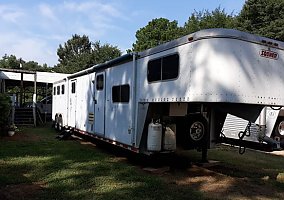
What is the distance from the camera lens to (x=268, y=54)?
661cm

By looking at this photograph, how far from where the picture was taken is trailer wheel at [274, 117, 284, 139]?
780cm

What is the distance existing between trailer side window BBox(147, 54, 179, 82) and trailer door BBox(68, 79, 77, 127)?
688cm

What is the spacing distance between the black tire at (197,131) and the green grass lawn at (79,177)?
50.3 inches

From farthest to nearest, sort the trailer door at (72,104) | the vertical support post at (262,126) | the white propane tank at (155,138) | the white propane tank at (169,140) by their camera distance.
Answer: the trailer door at (72,104)
the white propane tank at (169,140)
the white propane tank at (155,138)
the vertical support post at (262,126)

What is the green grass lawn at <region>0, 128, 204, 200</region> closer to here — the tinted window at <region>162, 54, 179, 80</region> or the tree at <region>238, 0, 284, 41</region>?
the tinted window at <region>162, 54, 179, 80</region>

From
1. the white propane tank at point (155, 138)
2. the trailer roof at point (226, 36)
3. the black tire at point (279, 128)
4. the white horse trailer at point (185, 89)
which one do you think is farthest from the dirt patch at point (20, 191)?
the black tire at point (279, 128)

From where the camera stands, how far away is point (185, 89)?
258 inches

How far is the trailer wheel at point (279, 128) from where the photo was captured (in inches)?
307

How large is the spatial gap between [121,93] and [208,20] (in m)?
34.7

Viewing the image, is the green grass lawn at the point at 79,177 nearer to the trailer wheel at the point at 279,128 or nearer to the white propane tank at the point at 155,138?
the white propane tank at the point at 155,138

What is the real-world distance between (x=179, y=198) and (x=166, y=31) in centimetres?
4554

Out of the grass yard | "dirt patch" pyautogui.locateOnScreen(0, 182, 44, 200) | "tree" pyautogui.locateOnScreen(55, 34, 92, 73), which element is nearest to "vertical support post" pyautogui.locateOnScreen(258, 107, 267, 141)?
the grass yard

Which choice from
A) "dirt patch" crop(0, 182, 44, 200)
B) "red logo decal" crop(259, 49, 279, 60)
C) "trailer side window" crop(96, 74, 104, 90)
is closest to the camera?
"dirt patch" crop(0, 182, 44, 200)

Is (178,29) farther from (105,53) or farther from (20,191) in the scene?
(20,191)
